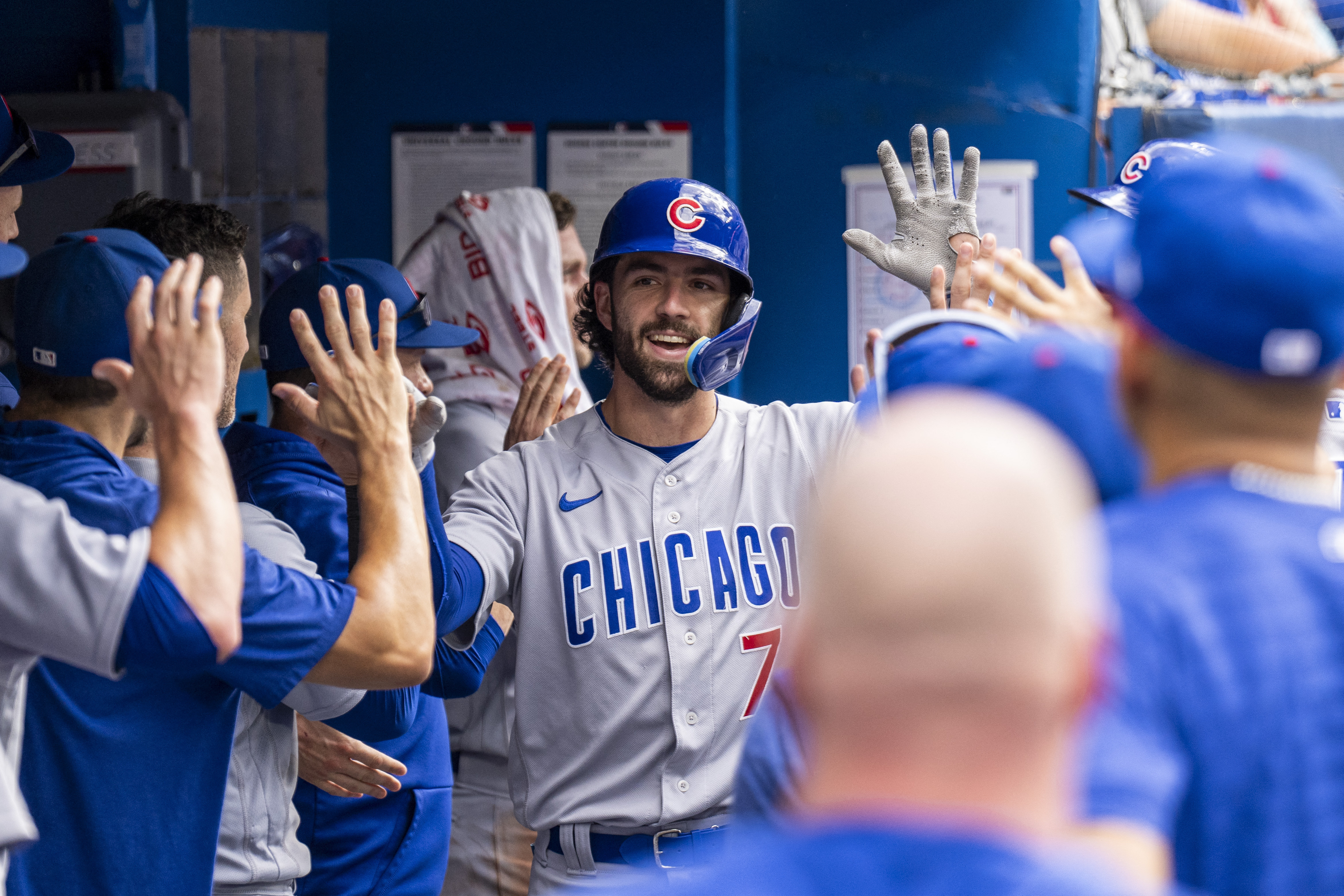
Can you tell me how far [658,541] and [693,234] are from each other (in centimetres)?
62

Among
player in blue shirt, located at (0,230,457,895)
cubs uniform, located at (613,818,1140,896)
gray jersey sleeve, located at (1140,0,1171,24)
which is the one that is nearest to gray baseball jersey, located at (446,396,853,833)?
player in blue shirt, located at (0,230,457,895)

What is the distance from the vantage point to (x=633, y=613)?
2457 millimetres

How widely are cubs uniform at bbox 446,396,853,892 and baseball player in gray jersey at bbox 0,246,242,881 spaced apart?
0.82 metres

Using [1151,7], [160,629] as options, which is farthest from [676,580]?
[1151,7]

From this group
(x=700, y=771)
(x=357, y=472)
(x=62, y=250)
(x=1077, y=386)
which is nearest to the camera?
(x=1077, y=386)

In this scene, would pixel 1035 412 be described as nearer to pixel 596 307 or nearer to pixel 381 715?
pixel 381 715

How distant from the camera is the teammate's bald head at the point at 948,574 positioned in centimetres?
78

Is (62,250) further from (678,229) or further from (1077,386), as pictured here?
(1077,386)

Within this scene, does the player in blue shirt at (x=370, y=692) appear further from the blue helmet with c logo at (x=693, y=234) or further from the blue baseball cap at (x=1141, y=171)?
the blue baseball cap at (x=1141, y=171)

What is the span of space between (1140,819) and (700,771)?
1.46 metres

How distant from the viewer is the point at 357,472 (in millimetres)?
2074

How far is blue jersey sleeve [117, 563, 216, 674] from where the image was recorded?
152 centimetres

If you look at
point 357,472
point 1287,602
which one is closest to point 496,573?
point 357,472

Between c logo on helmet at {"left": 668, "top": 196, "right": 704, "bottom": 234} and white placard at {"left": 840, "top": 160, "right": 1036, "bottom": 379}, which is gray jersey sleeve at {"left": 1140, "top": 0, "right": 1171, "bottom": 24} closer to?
white placard at {"left": 840, "top": 160, "right": 1036, "bottom": 379}
